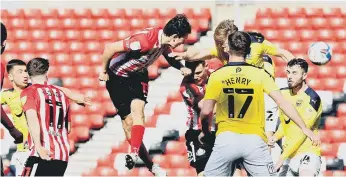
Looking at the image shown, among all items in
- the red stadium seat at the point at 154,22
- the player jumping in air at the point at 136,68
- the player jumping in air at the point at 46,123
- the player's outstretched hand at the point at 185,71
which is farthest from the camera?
the red stadium seat at the point at 154,22

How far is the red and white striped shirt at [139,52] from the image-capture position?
9938 mm

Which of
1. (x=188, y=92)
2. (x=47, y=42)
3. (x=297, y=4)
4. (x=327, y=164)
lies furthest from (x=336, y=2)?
(x=188, y=92)

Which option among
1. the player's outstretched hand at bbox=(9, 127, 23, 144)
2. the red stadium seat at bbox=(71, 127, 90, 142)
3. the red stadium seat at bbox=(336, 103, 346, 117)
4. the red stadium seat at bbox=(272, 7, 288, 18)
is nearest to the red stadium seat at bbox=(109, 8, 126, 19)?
the red stadium seat at bbox=(272, 7, 288, 18)

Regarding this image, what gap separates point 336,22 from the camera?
15.8 metres

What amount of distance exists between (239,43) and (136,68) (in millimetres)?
2311

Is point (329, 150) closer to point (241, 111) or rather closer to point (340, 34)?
point (340, 34)

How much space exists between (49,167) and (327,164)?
6.08 m

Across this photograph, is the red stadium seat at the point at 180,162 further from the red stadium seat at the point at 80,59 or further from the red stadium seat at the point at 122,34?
the red stadium seat at the point at 122,34

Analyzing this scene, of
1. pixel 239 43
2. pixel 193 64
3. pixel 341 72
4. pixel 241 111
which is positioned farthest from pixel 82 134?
pixel 239 43

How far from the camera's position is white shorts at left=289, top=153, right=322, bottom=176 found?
9852 mm

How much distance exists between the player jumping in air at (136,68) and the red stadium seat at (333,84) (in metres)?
4.94

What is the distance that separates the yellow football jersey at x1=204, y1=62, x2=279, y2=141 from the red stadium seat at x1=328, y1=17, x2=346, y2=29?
7.76m

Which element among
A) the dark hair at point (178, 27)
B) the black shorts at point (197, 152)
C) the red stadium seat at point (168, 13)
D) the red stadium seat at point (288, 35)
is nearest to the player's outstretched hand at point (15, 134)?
the dark hair at point (178, 27)

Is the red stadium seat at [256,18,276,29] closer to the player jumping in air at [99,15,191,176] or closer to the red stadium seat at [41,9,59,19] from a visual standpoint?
the red stadium seat at [41,9,59,19]
